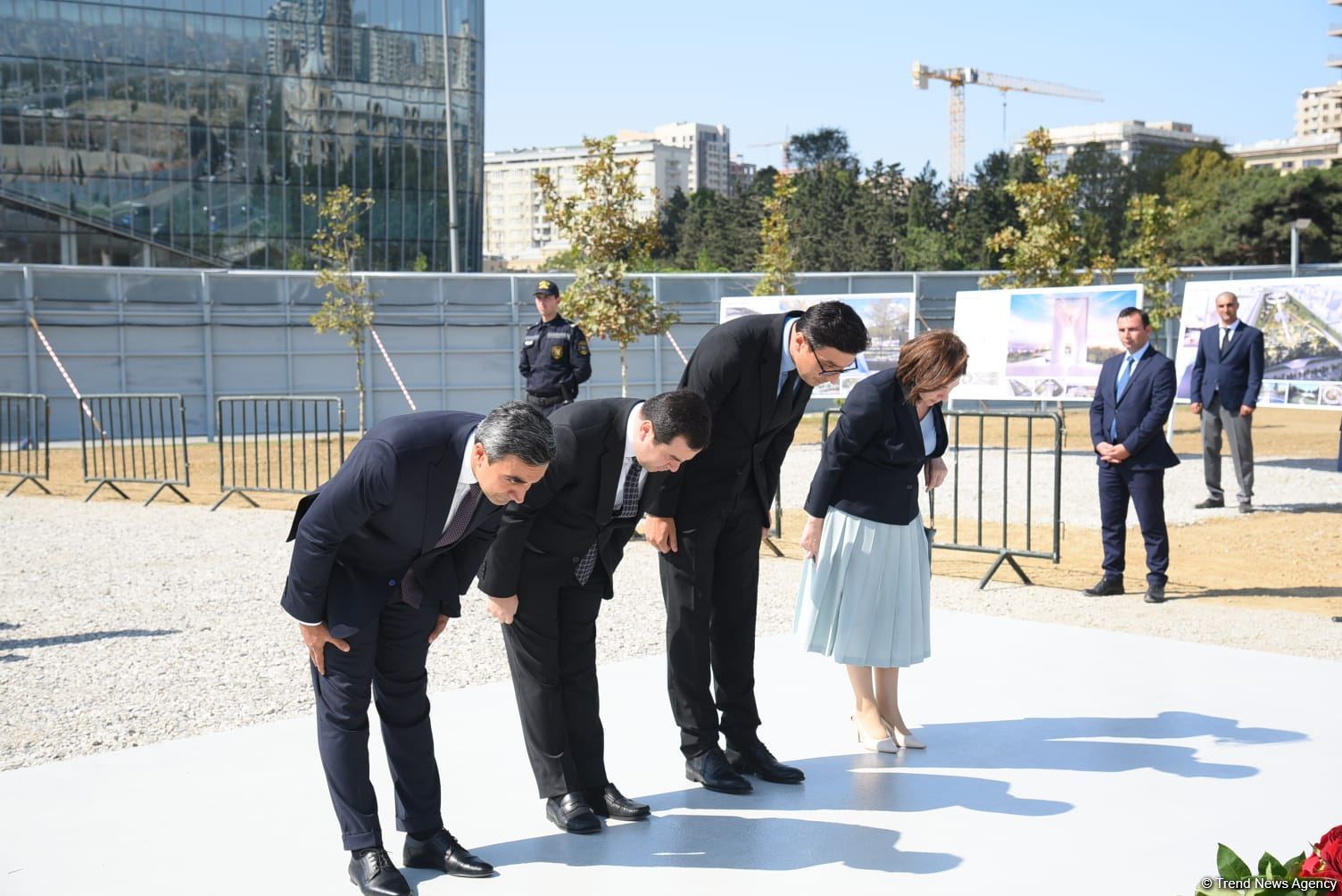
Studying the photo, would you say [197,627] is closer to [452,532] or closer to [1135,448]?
[452,532]

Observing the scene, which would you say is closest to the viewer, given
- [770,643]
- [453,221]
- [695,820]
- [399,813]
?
[399,813]

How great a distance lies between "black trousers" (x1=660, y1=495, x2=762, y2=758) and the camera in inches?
193

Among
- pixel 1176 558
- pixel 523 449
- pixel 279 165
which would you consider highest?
pixel 279 165

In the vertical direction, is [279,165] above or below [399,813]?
above

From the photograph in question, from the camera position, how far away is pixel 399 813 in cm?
422

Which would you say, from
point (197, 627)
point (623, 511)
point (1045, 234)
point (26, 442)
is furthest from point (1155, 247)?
point (623, 511)

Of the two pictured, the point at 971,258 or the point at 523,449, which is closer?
the point at 523,449

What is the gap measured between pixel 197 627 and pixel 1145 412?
6.26 m

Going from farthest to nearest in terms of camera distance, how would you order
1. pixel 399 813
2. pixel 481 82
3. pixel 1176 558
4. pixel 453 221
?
pixel 481 82
pixel 453 221
pixel 1176 558
pixel 399 813

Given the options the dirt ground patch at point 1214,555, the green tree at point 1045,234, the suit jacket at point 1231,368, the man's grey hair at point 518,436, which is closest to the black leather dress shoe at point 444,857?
the man's grey hair at point 518,436

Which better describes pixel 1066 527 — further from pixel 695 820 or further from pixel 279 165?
pixel 279 165

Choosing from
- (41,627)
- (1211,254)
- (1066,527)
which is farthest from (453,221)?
(1211,254)

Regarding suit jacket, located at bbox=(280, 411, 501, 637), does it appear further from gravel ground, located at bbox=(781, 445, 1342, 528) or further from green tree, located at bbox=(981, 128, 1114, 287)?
green tree, located at bbox=(981, 128, 1114, 287)

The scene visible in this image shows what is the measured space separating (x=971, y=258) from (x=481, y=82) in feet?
71.3
